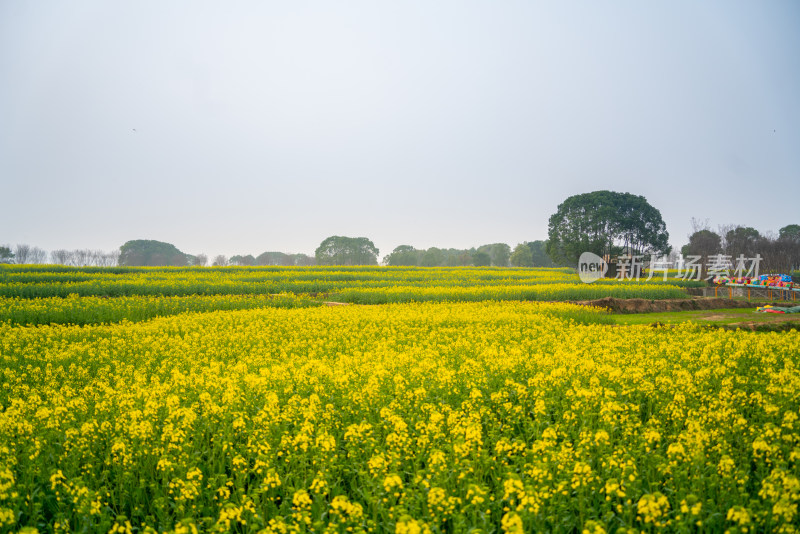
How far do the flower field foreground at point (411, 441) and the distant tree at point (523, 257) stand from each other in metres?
97.8

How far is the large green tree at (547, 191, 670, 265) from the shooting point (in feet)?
205

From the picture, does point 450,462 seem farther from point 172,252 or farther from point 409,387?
point 172,252

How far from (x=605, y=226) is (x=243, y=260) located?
9102 centimetres

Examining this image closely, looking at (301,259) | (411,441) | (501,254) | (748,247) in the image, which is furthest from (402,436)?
(301,259)

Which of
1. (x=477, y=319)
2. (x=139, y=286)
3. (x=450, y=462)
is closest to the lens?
(x=450, y=462)

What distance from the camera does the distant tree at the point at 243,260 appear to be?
12196 cm

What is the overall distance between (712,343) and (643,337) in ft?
6.67

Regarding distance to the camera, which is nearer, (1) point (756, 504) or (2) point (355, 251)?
(1) point (756, 504)

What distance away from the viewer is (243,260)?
408 feet

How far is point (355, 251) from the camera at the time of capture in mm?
93375

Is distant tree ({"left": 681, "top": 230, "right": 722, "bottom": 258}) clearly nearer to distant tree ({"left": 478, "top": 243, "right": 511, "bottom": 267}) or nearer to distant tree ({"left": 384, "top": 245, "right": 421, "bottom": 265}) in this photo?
distant tree ({"left": 478, "top": 243, "right": 511, "bottom": 267})

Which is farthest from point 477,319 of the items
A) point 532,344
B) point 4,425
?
point 4,425

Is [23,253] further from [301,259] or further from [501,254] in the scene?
[501,254]

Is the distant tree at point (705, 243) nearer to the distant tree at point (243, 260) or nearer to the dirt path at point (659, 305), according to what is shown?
the dirt path at point (659, 305)
